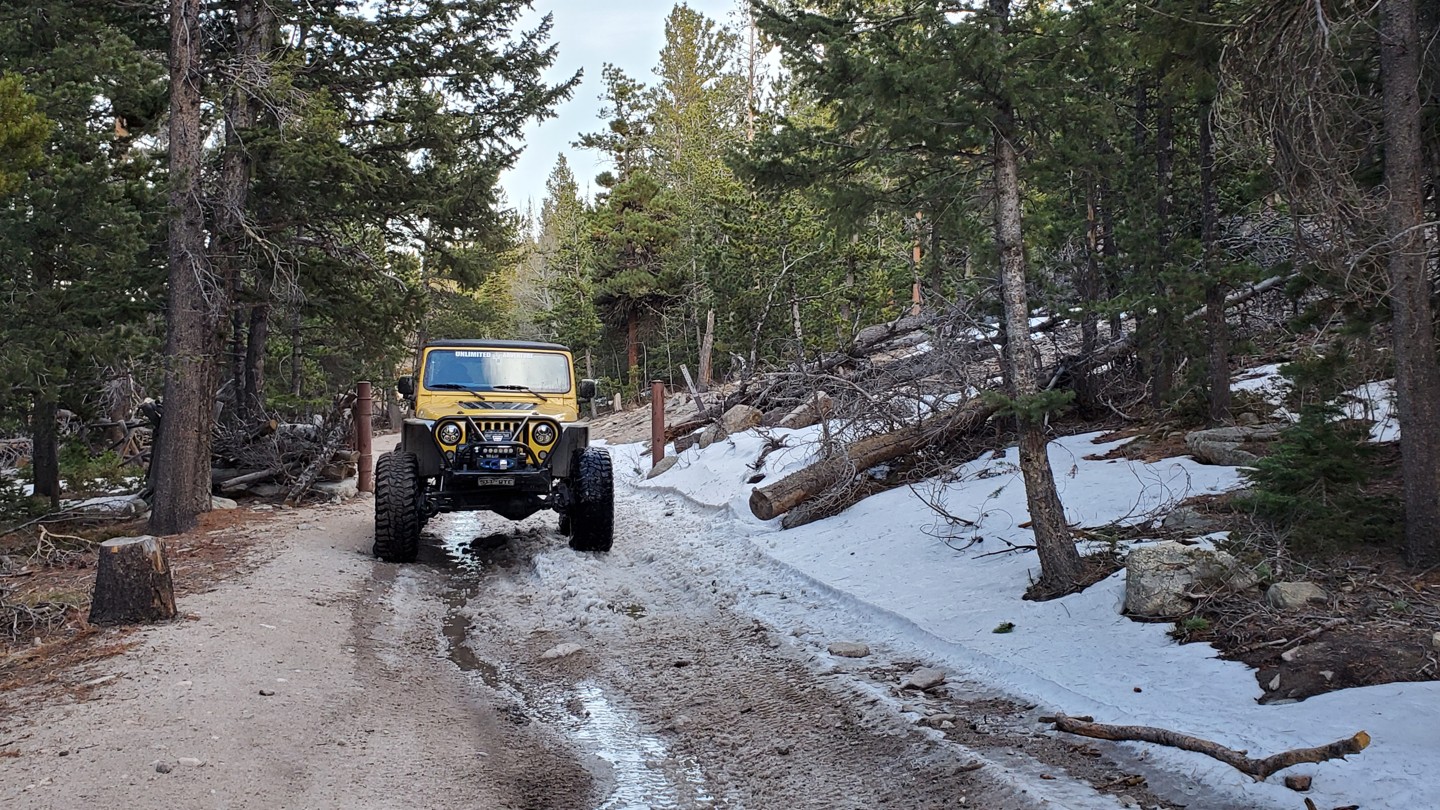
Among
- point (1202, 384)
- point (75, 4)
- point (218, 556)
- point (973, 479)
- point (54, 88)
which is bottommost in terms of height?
point (218, 556)

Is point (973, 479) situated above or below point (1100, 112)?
below

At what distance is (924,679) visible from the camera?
220 inches

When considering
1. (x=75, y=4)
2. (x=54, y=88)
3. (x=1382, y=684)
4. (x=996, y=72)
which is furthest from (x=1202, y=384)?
(x=75, y=4)

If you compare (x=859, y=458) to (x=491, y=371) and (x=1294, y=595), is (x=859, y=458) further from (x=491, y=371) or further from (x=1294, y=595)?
(x=1294, y=595)

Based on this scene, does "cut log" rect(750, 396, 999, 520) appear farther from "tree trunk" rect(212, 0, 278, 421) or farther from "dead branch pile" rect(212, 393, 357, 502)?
"dead branch pile" rect(212, 393, 357, 502)

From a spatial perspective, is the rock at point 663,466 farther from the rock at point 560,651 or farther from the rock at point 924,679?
the rock at point 924,679

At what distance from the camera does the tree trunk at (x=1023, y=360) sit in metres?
Result: 6.41

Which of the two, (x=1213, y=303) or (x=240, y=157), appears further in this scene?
(x=240, y=157)

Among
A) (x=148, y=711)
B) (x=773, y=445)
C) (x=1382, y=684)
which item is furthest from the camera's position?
(x=773, y=445)

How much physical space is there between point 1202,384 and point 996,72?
609cm

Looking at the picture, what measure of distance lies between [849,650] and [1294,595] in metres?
2.70

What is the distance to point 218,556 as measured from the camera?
9930 mm

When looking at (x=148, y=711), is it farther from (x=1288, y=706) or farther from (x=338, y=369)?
(x=338, y=369)

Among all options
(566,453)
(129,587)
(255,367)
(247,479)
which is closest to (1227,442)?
(566,453)
